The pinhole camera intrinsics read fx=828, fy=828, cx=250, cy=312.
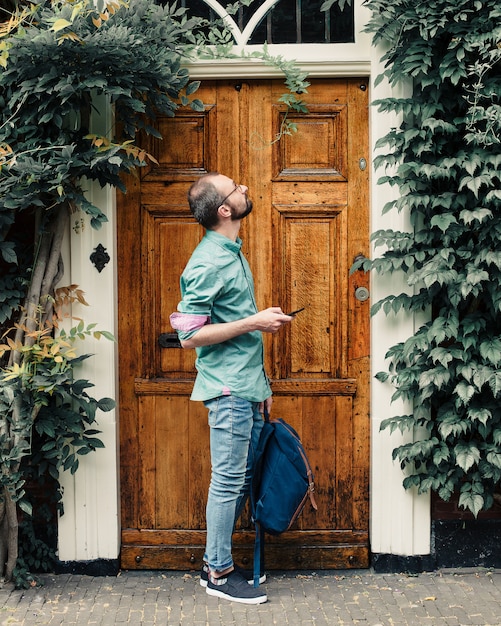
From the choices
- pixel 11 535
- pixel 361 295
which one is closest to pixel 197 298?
pixel 361 295

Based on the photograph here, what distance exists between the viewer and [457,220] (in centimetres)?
405

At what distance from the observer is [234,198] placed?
3.94 meters

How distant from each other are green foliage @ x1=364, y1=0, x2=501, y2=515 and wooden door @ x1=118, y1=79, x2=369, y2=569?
257 mm

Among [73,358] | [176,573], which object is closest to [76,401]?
[73,358]

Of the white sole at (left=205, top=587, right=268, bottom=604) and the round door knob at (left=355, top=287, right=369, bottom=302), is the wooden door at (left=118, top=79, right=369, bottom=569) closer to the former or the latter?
the round door knob at (left=355, top=287, right=369, bottom=302)

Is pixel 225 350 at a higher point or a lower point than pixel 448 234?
lower

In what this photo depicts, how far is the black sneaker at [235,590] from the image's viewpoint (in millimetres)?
4008

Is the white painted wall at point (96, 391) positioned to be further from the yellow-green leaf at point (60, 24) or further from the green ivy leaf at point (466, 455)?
the green ivy leaf at point (466, 455)

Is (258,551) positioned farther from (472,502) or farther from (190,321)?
(190,321)

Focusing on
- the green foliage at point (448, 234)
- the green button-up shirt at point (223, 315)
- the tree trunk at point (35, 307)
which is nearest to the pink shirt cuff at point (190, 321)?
the green button-up shirt at point (223, 315)

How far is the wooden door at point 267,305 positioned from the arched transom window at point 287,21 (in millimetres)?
228

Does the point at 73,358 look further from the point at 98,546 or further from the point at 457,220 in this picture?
the point at 457,220

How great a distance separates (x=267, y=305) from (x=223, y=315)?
56cm

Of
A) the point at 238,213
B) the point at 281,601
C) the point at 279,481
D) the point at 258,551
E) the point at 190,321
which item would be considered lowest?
the point at 281,601
